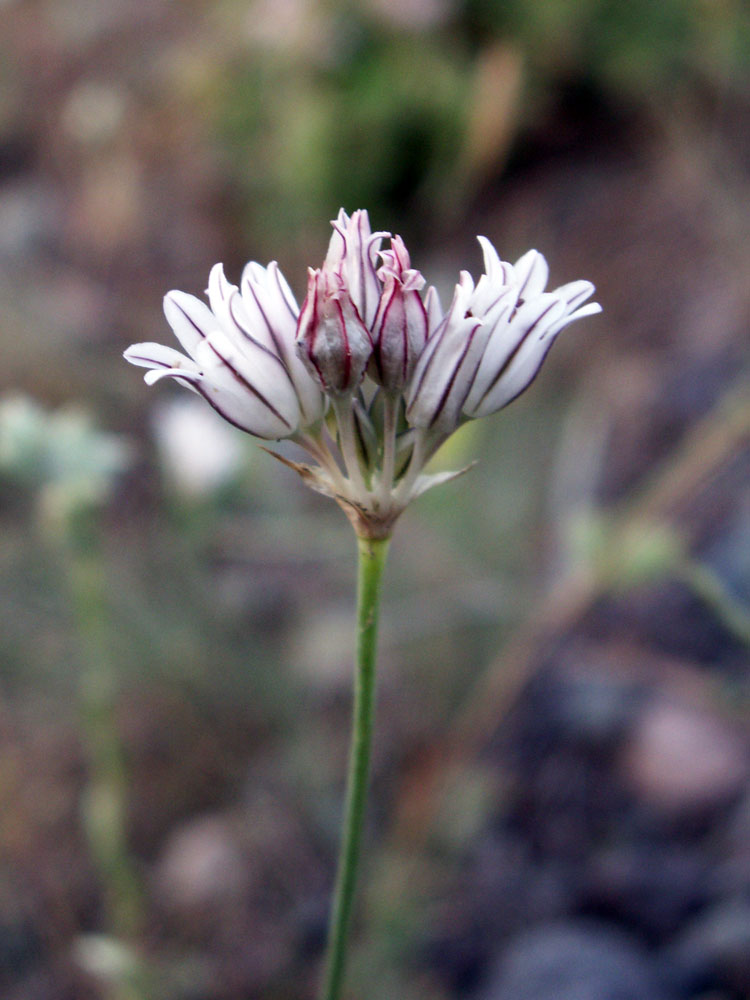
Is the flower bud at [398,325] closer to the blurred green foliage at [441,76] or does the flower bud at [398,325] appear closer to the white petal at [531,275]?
the white petal at [531,275]

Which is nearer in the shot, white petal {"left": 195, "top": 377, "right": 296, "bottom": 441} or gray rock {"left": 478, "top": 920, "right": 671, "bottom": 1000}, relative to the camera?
white petal {"left": 195, "top": 377, "right": 296, "bottom": 441}

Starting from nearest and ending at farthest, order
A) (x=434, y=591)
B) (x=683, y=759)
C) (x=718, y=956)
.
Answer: (x=718, y=956)
(x=683, y=759)
(x=434, y=591)

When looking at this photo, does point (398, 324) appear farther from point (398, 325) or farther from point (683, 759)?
point (683, 759)

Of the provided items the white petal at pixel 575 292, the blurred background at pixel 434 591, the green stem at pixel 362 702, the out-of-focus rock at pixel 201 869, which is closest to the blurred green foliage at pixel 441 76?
the blurred background at pixel 434 591

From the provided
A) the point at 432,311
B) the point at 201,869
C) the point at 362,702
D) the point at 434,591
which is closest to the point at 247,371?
the point at 432,311

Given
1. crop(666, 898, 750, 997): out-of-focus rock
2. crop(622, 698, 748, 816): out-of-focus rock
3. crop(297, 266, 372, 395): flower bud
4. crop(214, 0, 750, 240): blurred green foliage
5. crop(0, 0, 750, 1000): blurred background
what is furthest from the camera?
crop(214, 0, 750, 240): blurred green foliage

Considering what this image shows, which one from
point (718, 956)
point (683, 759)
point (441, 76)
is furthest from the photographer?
point (441, 76)

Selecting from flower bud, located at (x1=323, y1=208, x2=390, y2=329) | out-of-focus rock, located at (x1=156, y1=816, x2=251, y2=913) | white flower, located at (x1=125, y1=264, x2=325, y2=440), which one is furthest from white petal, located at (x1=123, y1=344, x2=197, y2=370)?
out-of-focus rock, located at (x1=156, y1=816, x2=251, y2=913)

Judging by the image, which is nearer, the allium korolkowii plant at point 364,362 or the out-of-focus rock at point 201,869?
the allium korolkowii plant at point 364,362

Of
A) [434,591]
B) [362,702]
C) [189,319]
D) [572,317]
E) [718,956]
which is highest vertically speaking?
[434,591]

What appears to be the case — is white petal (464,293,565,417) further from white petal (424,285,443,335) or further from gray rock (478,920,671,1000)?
gray rock (478,920,671,1000)
